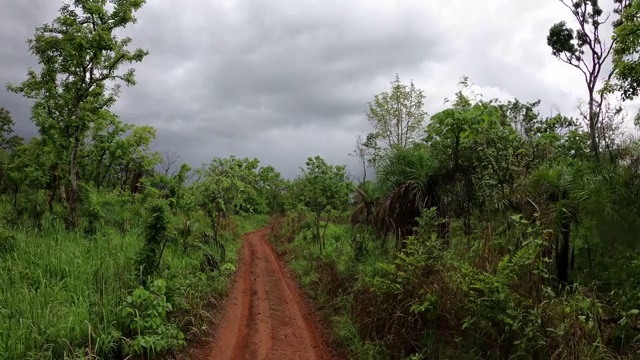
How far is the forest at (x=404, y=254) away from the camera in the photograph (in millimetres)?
5223

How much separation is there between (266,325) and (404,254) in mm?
3377

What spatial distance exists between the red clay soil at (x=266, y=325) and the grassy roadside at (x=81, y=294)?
51 cm

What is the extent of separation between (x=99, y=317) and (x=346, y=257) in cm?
711

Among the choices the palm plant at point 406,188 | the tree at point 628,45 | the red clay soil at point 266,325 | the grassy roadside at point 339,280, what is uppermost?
the tree at point 628,45

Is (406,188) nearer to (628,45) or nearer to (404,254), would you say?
(404,254)

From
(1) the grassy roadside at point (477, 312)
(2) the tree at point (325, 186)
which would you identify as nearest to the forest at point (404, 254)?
(1) the grassy roadside at point (477, 312)

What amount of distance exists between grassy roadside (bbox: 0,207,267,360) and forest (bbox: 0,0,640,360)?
0.03 metres

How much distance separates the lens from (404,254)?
25.1ft

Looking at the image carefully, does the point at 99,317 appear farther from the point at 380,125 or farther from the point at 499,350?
the point at 380,125

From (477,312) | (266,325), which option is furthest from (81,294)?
(477,312)

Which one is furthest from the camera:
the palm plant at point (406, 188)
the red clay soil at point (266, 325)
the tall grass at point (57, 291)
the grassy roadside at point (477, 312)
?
the palm plant at point (406, 188)

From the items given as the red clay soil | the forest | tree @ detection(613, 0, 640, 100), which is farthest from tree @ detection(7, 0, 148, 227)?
tree @ detection(613, 0, 640, 100)

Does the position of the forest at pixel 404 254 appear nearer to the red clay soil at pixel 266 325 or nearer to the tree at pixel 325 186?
the red clay soil at pixel 266 325

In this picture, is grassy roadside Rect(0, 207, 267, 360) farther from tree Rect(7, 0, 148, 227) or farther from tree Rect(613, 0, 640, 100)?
tree Rect(613, 0, 640, 100)
